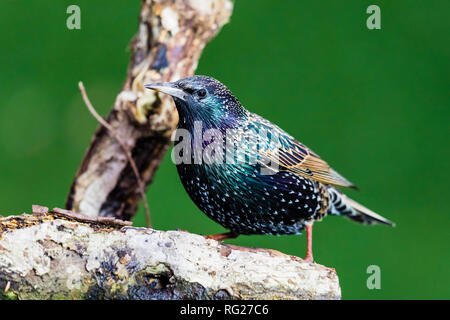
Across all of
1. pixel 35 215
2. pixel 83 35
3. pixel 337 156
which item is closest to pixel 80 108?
pixel 83 35

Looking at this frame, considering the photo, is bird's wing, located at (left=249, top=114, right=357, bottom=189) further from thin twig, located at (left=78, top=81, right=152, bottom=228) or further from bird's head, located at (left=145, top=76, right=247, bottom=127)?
thin twig, located at (left=78, top=81, right=152, bottom=228)

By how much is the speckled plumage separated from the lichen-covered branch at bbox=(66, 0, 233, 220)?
24.4 inches

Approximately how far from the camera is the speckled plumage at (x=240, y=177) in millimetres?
3090

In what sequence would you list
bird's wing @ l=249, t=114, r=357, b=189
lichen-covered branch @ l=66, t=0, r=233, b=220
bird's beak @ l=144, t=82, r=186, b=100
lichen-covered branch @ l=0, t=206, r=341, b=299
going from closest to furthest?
lichen-covered branch @ l=0, t=206, r=341, b=299
bird's beak @ l=144, t=82, r=186, b=100
bird's wing @ l=249, t=114, r=357, b=189
lichen-covered branch @ l=66, t=0, r=233, b=220

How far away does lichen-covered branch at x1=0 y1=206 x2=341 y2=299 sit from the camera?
8.43ft

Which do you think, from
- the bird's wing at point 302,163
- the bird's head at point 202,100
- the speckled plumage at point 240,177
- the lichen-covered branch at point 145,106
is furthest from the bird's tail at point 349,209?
the lichen-covered branch at point 145,106

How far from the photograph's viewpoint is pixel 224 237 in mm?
3498

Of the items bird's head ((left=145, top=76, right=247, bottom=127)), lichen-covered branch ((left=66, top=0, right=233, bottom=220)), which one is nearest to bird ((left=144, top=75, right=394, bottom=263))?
bird's head ((left=145, top=76, right=247, bottom=127))

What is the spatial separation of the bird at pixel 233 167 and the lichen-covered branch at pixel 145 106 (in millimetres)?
616

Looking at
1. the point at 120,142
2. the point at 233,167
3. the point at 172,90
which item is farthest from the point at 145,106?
the point at 233,167

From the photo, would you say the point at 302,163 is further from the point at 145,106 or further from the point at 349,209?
the point at 145,106

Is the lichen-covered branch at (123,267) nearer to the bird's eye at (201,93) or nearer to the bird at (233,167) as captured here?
the bird at (233,167)

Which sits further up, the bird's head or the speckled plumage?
the bird's head

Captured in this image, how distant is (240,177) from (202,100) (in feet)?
1.32
